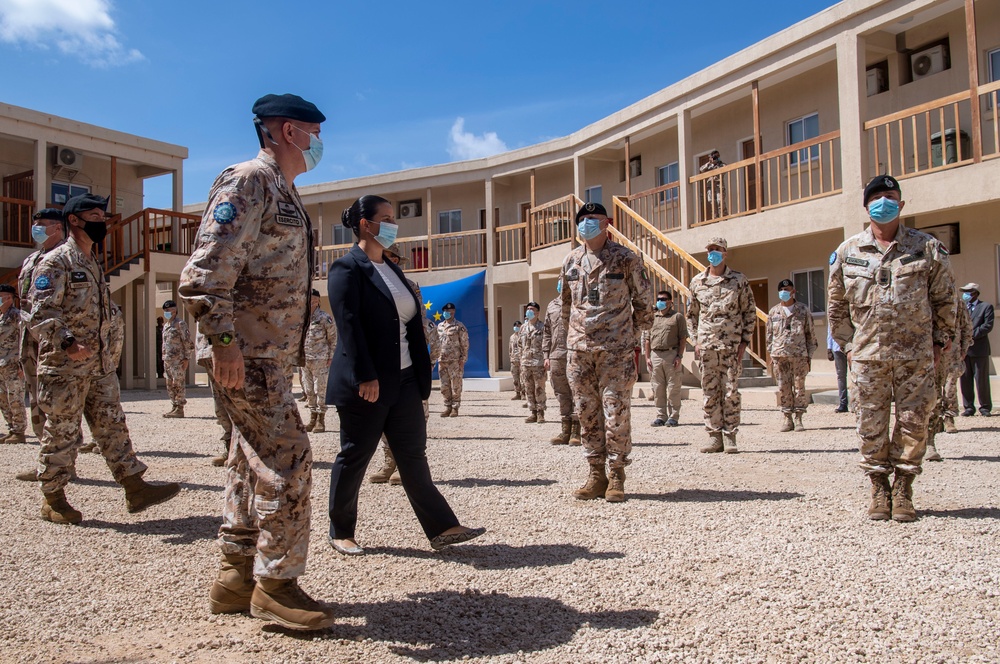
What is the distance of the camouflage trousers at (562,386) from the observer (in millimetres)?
8281

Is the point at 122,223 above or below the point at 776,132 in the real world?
below

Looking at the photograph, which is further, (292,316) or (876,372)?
(876,372)

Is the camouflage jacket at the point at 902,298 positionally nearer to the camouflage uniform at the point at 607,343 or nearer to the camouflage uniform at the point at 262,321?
the camouflage uniform at the point at 607,343

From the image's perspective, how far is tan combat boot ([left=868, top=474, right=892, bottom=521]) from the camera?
14.2 ft

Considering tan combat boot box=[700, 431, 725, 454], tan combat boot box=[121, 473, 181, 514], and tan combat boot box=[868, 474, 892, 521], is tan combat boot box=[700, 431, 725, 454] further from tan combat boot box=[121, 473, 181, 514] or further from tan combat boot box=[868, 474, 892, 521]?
tan combat boot box=[121, 473, 181, 514]

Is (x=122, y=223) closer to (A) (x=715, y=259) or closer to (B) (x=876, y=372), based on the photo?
(A) (x=715, y=259)

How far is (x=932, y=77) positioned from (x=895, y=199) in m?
10.9

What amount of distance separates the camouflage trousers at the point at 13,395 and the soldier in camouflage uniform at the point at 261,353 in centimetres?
746

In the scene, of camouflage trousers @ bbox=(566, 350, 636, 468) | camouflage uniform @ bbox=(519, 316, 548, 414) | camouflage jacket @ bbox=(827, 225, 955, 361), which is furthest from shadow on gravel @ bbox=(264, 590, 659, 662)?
camouflage uniform @ bbox=(519, 316, 548, 414)

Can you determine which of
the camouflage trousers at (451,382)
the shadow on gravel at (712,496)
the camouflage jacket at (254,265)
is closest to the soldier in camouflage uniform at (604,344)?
the shadow on gravel at (712,496)

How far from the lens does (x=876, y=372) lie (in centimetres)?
444

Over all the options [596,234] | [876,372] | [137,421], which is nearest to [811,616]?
[876,372]

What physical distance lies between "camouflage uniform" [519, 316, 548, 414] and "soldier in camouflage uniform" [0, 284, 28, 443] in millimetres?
6451

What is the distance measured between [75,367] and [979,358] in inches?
420
